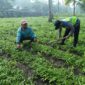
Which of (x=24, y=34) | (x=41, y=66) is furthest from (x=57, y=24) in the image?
(x=41, y=66)

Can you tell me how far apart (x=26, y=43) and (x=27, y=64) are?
2.94 metres

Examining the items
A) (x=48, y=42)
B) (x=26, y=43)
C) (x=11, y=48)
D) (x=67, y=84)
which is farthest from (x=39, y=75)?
(x=48, y=42)

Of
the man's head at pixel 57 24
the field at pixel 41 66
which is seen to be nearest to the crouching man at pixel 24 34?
the field at pixel 41 66

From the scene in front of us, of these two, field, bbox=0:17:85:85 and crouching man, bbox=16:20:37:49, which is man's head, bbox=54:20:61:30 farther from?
crouching man, bbox=16:20:37:49

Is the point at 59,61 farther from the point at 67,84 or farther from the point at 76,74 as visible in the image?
the point at 67,84

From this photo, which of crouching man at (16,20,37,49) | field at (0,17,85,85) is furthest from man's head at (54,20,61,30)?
crouching man at (16,20,37,49)

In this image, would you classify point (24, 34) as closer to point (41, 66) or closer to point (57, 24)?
point (57, 24)

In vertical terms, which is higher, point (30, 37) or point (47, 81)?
point (30, 37)

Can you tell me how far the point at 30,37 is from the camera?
1083 cm

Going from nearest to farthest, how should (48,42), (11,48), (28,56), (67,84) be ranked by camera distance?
(67,84), (28,56), (11,48), (48,42)

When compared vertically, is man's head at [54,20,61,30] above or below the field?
above

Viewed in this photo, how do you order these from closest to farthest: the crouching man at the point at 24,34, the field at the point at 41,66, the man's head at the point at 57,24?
the field at the point at 41,66
the man's head at the point at 57,24
the crouching man at the point at 24,34

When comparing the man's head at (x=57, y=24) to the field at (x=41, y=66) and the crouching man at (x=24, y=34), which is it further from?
the crouching man at (x=24, y=34)

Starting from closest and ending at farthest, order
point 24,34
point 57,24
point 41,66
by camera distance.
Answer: point 41,66 < point 57,24 < point 24,34
